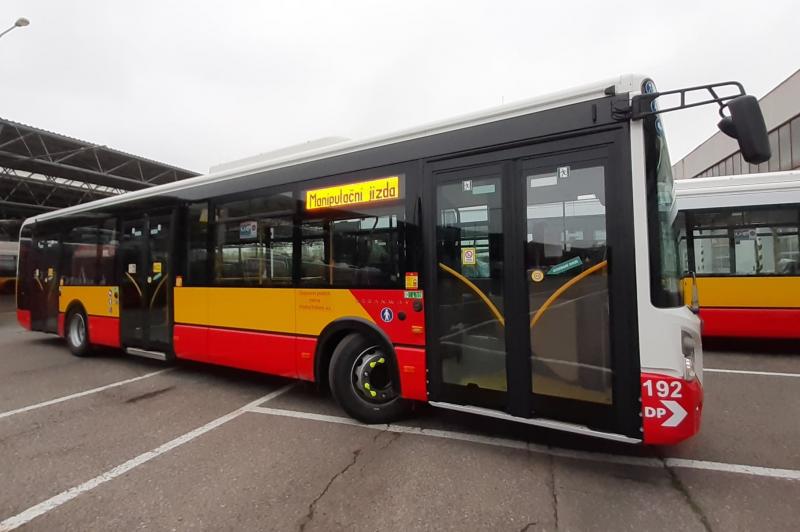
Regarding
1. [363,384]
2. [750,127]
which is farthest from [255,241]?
[750,127]

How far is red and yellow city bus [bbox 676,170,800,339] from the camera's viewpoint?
7.02 metres

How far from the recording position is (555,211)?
3.30 m

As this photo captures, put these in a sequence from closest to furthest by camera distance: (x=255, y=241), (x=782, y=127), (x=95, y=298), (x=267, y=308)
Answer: (x=267, y=308)
(x=255, y=241)
(x=95, y=298)
(x=782, y=127)

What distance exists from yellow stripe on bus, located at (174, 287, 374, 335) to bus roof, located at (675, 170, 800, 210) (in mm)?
6289

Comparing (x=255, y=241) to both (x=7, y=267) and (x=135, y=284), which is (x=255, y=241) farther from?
(x=7, y=267)

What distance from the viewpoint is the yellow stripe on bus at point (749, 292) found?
274 inches

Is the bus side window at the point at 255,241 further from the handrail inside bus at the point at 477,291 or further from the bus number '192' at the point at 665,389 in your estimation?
the bus number '192' at the point at 665,389

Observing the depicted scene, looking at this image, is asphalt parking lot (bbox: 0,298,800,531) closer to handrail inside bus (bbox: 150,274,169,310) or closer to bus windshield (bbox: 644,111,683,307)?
bus windshield (bbox: 644,111,683,307)

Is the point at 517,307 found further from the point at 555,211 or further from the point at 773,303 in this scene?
the point at 773,303

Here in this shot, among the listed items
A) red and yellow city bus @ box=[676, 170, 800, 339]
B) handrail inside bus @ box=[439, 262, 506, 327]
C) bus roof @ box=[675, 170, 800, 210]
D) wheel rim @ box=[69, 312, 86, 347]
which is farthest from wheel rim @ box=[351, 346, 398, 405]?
wheel rim @ box=[69, 312, 86, 347]

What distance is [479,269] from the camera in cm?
362

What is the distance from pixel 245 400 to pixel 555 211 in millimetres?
4283

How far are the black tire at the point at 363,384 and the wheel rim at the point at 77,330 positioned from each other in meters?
6.50

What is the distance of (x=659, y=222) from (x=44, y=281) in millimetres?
11426
